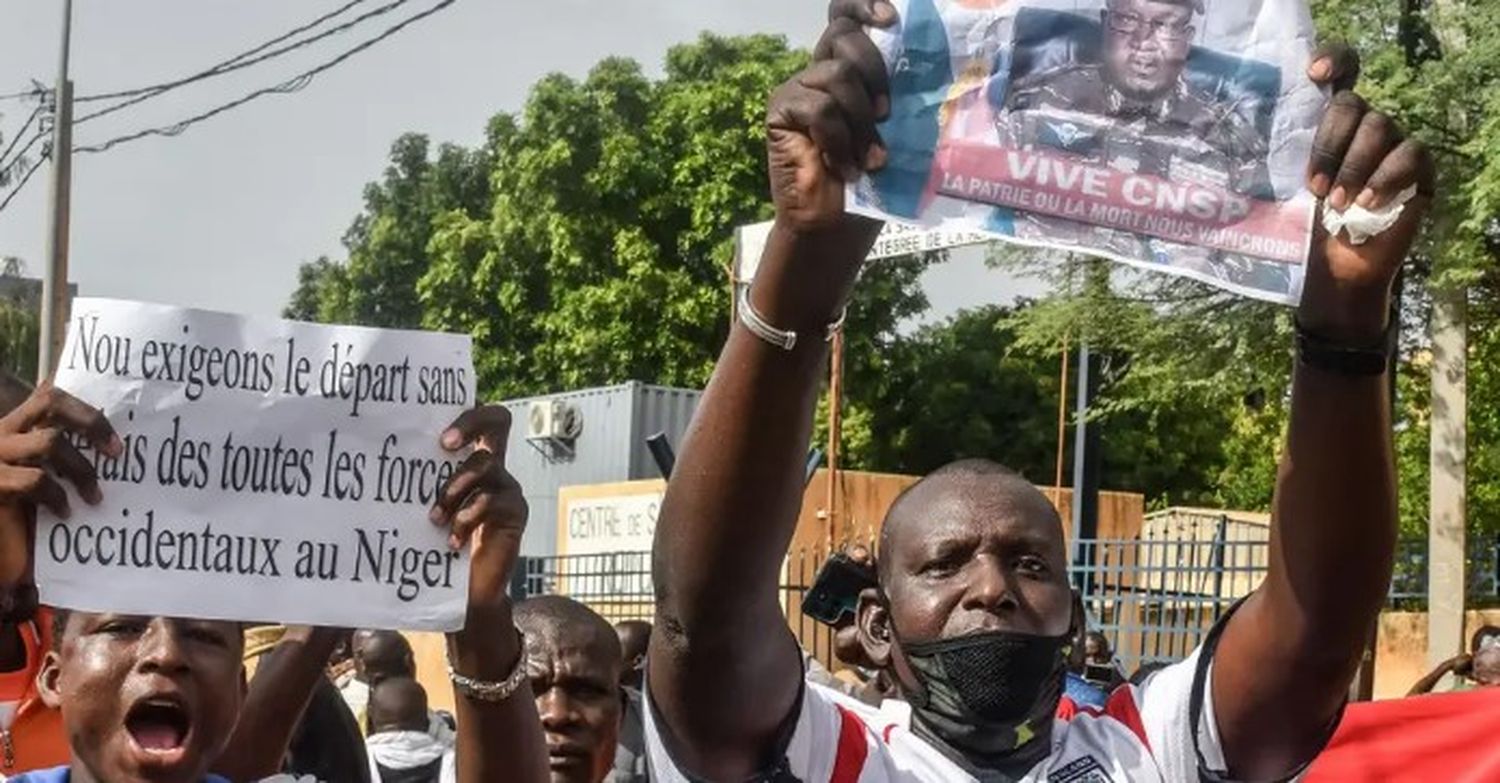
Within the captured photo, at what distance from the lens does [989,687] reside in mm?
3004

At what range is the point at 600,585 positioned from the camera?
1841 centimetres

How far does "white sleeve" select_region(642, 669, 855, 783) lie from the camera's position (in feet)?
8.99

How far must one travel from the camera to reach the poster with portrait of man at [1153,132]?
2.76 m

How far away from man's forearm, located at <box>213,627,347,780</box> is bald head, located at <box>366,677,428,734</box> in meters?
2.98

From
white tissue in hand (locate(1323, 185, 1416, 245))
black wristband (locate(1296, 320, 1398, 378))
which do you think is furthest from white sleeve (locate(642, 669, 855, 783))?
white tissue in hand (locate(1323, 185, 1416, 245))

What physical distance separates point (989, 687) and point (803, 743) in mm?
304

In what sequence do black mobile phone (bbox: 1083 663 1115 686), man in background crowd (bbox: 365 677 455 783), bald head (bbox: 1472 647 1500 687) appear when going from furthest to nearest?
black mobile phone (bbox: 1083 663 1115 686) < bald head (bbox: 1472 647 1500 687) < man in background crowd (bbox: 365 677 455 783)

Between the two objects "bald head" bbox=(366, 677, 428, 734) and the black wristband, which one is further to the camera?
"bald head" bbox=(366, 677, 428, 734)

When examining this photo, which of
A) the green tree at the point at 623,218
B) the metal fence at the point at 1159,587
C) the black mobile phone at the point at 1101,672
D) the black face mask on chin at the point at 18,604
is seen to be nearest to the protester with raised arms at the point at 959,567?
the black face mask on chin at the point at 18,604

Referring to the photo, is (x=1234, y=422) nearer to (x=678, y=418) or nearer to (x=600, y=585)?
(x=678, y=418)

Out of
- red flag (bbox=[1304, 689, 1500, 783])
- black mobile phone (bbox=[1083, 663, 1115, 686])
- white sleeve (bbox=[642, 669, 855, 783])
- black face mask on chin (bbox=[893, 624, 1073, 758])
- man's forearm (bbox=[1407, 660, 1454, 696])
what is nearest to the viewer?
white sleeve (bbox=[642, 669, 855, 783])

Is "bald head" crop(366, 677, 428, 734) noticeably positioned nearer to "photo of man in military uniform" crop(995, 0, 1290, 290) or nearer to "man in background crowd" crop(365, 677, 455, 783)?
"man in background crowd" crop(365, 677, 455, 783)

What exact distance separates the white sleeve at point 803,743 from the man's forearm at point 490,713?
0.50 metres

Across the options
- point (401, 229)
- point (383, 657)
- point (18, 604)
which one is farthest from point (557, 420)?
point (18, 604)
